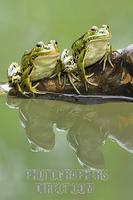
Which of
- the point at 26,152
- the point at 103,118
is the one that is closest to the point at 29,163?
the point at 26,152

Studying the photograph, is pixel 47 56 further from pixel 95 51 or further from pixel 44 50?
pixel 95 51

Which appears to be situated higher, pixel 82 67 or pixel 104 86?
pixel 82 67

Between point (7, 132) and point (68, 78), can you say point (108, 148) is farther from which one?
point (68, 78)

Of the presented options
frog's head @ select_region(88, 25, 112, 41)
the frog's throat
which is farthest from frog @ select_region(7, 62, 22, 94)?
frog's head @ select_region(88, 25, 112, 41)

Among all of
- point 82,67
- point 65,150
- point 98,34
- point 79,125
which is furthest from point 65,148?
point 98,34

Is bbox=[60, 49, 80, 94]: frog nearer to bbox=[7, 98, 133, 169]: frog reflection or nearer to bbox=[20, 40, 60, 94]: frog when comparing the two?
bbox=[20, 40, 60, 94]: frog

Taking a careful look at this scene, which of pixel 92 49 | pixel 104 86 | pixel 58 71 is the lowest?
pixel 104 86
